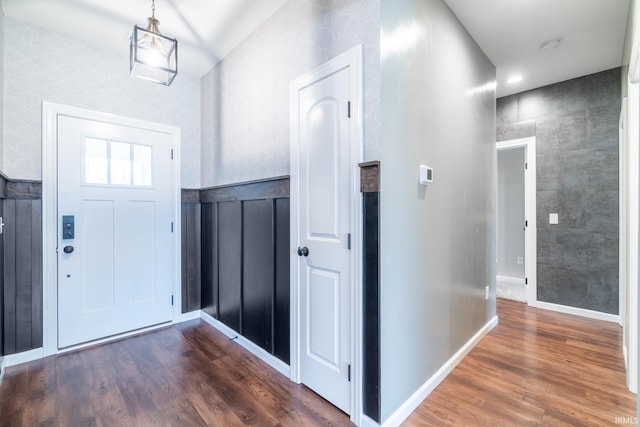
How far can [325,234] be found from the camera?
1924 millimetres

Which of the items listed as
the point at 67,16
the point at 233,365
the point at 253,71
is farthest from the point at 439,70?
the point at 67,16

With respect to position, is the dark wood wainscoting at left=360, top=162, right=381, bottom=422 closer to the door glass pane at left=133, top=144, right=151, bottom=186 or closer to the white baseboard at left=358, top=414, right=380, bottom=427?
the white baseboard at left=358, top=414, right=380, bottom=427

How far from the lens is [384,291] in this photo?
164 centimetres

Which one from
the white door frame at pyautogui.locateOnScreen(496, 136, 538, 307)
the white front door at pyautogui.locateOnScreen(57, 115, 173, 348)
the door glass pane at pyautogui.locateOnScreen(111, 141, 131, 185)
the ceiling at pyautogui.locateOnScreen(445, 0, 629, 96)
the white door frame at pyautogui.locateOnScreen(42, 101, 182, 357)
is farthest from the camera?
the white door frame at pyautogui.locateOnScreen(496, 136, 538, 307)

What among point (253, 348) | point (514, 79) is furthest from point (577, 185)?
point (253, 348)

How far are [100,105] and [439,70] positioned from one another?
3.03m

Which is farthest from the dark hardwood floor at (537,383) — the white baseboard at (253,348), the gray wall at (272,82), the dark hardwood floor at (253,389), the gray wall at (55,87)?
the gray wall at (55,87)

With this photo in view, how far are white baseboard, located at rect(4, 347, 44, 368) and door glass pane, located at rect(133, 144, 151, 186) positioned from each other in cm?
164

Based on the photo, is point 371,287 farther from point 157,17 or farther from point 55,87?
point 55,87

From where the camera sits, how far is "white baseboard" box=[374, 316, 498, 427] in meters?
1.71

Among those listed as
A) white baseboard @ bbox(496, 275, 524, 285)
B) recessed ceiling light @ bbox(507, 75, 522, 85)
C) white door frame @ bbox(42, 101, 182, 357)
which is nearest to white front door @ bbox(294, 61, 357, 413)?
white door frame @ bbox(42, 101, 182, 357)

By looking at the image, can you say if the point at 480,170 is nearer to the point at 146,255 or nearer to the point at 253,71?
the point at 253,71

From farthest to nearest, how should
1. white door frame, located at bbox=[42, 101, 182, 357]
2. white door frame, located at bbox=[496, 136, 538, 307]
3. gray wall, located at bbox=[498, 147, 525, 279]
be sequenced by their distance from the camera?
gray wall, located at bbox=[498, 147, 525, 279] < white door frame, located at bbox=[496, 136, 538, 307] < white door frame, located at bbox=[42, 101, 182, 357]

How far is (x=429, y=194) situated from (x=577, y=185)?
8.78ft
